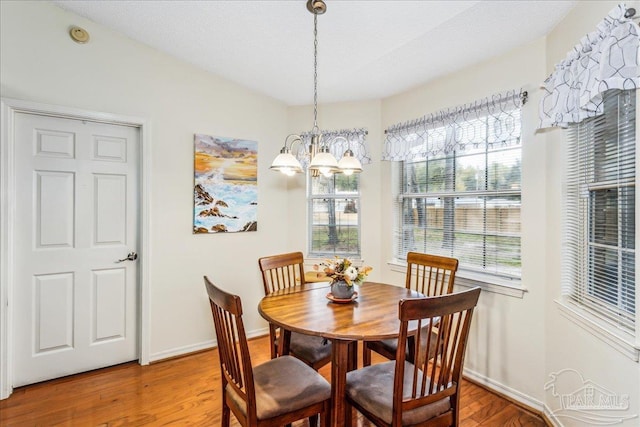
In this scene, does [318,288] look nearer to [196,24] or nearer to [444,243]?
[444,243]

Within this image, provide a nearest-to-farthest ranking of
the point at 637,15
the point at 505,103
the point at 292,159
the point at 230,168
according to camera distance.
Answer: the point at 637,15
the point at 292,159
the point at 505,103
the point at 230,168

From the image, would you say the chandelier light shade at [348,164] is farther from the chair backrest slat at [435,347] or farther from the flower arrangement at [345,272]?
the chair backrest slat at [435,347]

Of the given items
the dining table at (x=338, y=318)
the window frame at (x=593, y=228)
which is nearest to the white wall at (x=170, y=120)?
the dining table at (x=338, y=318)

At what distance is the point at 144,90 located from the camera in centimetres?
276

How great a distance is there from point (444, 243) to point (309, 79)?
1975 millimetres


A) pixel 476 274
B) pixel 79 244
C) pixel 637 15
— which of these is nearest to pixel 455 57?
pixel 637 15

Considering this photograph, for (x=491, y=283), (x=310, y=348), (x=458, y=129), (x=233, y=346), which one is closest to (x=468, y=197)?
(x=458, y=129)

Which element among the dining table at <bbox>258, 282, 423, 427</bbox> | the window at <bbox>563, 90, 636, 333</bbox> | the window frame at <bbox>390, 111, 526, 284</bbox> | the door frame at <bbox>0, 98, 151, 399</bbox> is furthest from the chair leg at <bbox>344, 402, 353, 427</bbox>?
the door frame at <bbox>0, 98, 151, 399</bbox>

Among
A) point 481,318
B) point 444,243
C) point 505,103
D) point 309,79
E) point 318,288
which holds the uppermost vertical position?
point 309,79

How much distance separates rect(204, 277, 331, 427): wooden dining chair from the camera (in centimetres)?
134

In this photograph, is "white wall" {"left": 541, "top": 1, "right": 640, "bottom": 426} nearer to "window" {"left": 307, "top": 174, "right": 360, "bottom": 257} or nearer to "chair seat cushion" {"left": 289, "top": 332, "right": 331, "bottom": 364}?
"chair seat cushion" {"left": 289, "top": 332, "right": 331, "bottom": 364}

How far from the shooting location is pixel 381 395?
1448 mm

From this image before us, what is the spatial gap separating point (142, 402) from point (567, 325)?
9.24ft

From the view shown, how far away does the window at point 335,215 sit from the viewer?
349cm
